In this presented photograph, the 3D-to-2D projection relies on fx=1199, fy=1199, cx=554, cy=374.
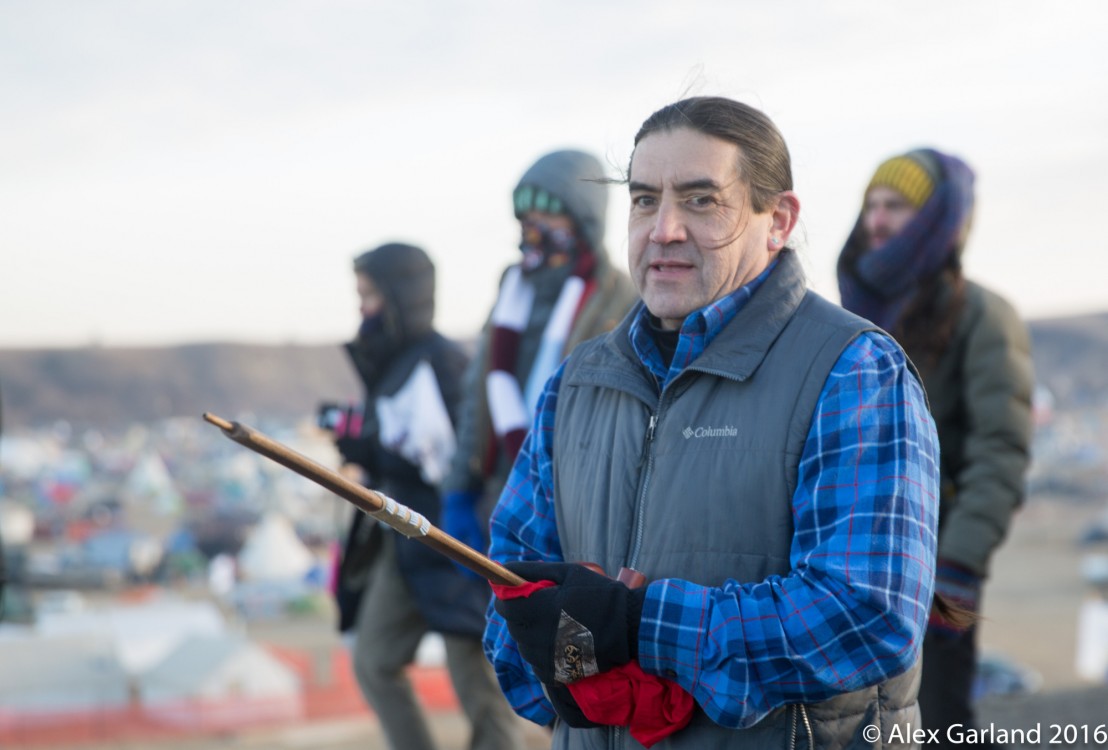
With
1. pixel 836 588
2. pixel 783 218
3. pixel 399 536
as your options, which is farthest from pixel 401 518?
pixel 399 536

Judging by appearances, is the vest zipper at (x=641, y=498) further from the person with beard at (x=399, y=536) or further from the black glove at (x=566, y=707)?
the person with beard at (x=399, y=536)

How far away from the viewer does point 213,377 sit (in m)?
88.8

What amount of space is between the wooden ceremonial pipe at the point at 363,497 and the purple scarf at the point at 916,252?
209 cm

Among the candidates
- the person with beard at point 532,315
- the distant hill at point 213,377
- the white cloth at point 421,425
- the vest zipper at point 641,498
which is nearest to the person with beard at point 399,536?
the white cloth at point 421,425

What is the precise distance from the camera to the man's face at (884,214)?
3.76 metres

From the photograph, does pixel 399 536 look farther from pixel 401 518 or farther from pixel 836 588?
pixel 836 588

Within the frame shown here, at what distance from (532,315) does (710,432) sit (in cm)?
234

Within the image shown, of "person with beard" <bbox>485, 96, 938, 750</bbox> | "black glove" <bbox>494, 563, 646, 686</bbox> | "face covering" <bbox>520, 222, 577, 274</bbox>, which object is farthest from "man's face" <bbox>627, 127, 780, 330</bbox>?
"face covering" <bbox>520, 222, 577, 274</bbox>

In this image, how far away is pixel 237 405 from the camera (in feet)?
285

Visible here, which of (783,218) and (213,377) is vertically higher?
(783,218)

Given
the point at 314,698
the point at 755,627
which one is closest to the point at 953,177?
the point at 755,627

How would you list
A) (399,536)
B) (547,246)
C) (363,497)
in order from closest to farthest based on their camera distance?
(363,497) < (547,246) < (399,536)

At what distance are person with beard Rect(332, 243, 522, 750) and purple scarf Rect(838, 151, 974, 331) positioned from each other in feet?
5.40

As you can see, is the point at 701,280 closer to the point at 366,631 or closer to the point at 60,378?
the point at 366,631
